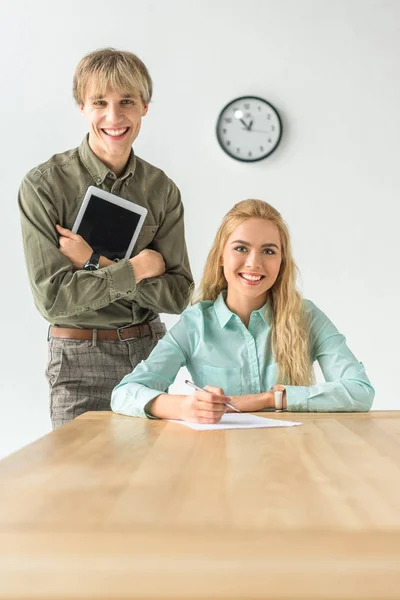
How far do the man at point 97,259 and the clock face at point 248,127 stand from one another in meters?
2.01

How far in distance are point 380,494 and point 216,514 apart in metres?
0.21

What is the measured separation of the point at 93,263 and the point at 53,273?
0.11m

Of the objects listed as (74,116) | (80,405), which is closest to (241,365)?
(80,405)

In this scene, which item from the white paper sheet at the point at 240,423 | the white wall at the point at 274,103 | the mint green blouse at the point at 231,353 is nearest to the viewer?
the white paper sheet at the point at 240,423

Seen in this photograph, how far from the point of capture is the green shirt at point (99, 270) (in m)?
2.13

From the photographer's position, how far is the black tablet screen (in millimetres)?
2186

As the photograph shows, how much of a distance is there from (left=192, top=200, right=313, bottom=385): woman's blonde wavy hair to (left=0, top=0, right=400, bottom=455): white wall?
6.69 feet

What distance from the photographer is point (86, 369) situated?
2.21 meters

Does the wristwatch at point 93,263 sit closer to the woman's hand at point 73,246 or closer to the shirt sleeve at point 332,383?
the woman's hand at point 73,246

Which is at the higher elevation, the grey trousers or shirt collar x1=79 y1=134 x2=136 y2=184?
shirt collar x1=79 y1=134 x2=136 y2=184

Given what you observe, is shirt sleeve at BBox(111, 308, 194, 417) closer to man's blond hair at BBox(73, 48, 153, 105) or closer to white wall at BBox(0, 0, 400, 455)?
man's blond hair at BBox(73, 48, 153, 105)

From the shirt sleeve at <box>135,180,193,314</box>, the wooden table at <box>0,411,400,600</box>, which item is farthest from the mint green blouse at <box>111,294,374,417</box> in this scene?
the wooden table at <box>0,411,400,600</box>

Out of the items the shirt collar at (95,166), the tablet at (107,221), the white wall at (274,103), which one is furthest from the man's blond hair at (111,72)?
the white wall at (274,103)

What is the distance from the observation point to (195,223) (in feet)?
14.0
